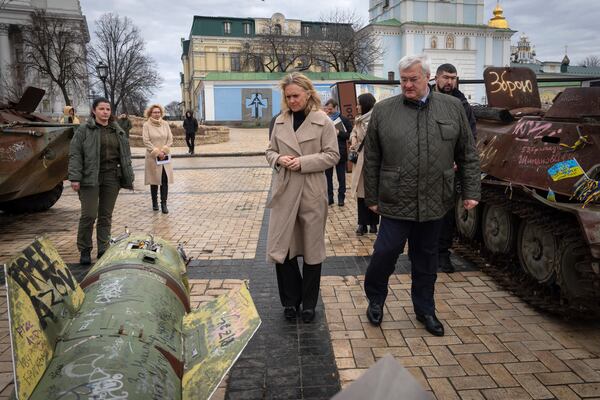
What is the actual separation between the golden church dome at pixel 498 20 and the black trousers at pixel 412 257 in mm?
63295

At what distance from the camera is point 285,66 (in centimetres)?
5503

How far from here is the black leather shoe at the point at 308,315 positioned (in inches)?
167

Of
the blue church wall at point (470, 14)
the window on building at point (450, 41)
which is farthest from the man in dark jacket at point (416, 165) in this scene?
the blue church wall at point (470, 14)

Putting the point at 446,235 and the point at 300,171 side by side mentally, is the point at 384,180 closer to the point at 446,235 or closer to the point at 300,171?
the point at 300,171

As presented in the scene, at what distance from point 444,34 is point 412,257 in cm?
5956

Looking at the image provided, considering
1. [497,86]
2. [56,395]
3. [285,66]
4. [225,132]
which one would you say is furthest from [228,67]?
[56,395]

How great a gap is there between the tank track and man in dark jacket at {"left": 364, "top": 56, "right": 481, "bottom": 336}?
96cm

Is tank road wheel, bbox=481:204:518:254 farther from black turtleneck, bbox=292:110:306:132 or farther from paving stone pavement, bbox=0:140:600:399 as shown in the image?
black turtleneck, bbox=292:110:306:132

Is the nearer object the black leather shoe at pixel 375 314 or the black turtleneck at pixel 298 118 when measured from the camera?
the black turtleneck at pixel 298 118

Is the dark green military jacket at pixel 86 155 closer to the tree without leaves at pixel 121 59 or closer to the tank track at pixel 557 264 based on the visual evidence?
the tank track at pixel 557 264

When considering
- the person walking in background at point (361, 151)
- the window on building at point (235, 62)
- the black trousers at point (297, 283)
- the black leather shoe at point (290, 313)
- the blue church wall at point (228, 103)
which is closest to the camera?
the black trousers at point (297, 283)

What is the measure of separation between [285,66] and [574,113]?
52.2m

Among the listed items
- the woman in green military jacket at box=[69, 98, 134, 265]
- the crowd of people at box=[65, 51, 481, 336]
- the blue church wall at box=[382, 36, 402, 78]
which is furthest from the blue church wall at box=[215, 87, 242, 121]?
the crowd of people at box=[65, 51, 481, 336]

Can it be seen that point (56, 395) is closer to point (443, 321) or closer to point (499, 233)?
point (443, 321)
